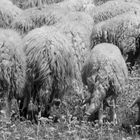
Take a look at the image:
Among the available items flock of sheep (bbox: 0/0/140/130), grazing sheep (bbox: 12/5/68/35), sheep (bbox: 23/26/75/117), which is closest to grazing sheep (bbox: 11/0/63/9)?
grazing sheep (bbox: 12/5/68/35)

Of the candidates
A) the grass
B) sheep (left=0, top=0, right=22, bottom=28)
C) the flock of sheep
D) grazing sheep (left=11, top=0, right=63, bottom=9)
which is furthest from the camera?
grazing sheep (left=11, top=0, right=63, bottom=9)

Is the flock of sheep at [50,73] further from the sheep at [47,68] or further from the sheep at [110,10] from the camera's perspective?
the sheep at [110,10]

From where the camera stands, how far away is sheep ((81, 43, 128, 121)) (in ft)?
24.2

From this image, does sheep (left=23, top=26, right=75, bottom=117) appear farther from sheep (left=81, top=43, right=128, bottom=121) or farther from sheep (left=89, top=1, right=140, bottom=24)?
sheep (left=89, top=1, right=140, bottom=24)

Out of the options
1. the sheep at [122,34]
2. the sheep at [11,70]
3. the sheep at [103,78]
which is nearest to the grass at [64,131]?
the sheep at [103,78]

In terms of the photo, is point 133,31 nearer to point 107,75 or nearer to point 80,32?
point 80,32

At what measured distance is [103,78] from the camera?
24.2 ft

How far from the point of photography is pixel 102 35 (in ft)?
32.8

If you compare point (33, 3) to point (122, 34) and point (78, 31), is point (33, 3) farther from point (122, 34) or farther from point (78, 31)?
point (78, 31)

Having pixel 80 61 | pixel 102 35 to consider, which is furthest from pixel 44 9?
pixel 80 61

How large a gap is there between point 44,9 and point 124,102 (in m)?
3.27

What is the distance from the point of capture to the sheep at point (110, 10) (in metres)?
11.2

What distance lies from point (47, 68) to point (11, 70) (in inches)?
18.4

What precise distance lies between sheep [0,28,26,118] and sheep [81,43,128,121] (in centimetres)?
91
